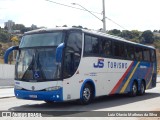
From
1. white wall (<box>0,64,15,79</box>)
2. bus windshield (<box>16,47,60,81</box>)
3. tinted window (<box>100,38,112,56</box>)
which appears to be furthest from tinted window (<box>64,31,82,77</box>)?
white wall (<box>0,64,15,79</box>)

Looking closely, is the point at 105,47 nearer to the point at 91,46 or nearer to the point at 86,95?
the point at 91,46

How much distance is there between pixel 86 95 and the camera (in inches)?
672

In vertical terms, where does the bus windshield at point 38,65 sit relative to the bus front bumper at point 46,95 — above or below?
above

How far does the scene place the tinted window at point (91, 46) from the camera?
56.4 ft

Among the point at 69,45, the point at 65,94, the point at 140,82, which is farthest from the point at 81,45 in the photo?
the point at 140,82

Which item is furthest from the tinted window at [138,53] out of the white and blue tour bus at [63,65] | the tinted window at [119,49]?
the white and blue tour bus at [63,65]

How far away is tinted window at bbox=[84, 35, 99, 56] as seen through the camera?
56.4 feet

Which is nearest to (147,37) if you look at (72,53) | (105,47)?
(105,47)

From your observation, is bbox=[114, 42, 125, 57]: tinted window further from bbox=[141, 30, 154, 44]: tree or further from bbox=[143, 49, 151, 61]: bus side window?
bbox=[141, 30, 154, 44]: tree

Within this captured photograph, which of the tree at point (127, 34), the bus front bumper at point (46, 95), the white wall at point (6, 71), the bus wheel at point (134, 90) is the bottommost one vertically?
the bus wheel at point (134, 90)

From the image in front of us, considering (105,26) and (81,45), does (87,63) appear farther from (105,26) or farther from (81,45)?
(105,26)

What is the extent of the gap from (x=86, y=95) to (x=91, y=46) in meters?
2.26

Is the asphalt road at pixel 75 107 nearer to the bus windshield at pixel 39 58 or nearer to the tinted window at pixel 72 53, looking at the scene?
the bus windshield at pixel 39 58

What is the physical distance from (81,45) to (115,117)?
4.51 metres
